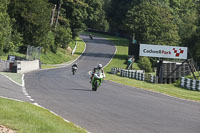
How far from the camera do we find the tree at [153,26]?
248 feet

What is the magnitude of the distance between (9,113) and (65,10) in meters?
68.5

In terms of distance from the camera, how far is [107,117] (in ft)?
39.9

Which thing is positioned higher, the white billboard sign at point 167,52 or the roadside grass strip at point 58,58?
the white billboard sign at point 167,52

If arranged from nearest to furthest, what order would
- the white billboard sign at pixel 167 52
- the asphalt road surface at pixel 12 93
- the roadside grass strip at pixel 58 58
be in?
1. the asphalt road surface at pixel 12 93
2. the white billboard sign at pixel 167 52
3. the roadside grass strip at pixel 58 58

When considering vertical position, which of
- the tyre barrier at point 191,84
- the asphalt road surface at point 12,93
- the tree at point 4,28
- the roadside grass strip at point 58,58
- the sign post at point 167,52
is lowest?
the tyre barrier at point 191,84

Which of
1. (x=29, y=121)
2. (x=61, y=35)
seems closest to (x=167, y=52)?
(x=61, y=35)

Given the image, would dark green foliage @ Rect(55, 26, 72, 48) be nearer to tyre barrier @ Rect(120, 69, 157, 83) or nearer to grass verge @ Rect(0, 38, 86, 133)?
tyre barrier @ Rect(120, 69, 157, 83)

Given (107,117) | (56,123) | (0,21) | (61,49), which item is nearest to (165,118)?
(107,117)

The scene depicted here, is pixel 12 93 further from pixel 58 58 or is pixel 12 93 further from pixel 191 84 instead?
pixel 58 58

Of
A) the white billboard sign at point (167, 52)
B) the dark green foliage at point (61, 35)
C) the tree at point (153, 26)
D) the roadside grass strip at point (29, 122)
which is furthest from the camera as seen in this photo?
the tree at point (153, 26)

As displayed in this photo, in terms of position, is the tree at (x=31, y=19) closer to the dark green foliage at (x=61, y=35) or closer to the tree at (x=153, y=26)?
the dark green foliage at (x=61, y=35)

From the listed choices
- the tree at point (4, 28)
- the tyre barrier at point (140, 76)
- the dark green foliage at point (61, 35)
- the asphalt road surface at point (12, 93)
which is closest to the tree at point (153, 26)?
the dark green foliage at point (61, 35)

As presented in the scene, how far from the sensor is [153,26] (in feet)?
254

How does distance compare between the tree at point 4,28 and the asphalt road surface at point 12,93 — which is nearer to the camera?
the asphalt road surface at point 12,93
